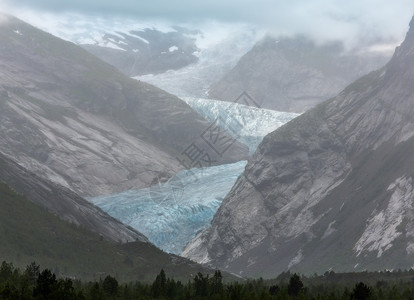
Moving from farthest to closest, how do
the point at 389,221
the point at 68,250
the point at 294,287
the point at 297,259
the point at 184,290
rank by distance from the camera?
the point at 297,259 < the point at 389,221 < the point at 68,250 < the point at 184,290 < the point at 294,287

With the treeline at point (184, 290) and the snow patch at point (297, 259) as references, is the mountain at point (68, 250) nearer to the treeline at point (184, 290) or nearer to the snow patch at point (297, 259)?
the treeline at point (184, 290)

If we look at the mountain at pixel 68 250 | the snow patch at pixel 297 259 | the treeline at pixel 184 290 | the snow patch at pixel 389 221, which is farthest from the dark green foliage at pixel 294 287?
the snow patch at pixel 297 259

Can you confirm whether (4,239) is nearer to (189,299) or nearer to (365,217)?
(189,299)

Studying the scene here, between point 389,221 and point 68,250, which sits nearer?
point 68,250

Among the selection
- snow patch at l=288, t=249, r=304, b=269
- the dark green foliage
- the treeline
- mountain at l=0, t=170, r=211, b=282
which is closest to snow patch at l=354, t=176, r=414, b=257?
snow patch at l=288, t=249, r=304, b=269

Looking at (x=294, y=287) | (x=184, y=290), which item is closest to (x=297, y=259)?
(x=184, y=290)

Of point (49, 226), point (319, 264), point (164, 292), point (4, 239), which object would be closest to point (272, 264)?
point (319, 264)

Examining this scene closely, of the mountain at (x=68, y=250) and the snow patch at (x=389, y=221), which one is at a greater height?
the snow patch at (x=389, y=221)

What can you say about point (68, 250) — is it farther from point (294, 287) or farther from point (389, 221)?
point (389, 221)

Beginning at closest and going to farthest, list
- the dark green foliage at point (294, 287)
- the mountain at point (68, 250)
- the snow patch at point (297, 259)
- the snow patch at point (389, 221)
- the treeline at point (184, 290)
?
the treeline at point (184, 290) < the dark green foliage at point (294, 287) < the mountain at point (68, 250) < the snow patch at point (389, 221) < the snow patch at point (297, 259)
